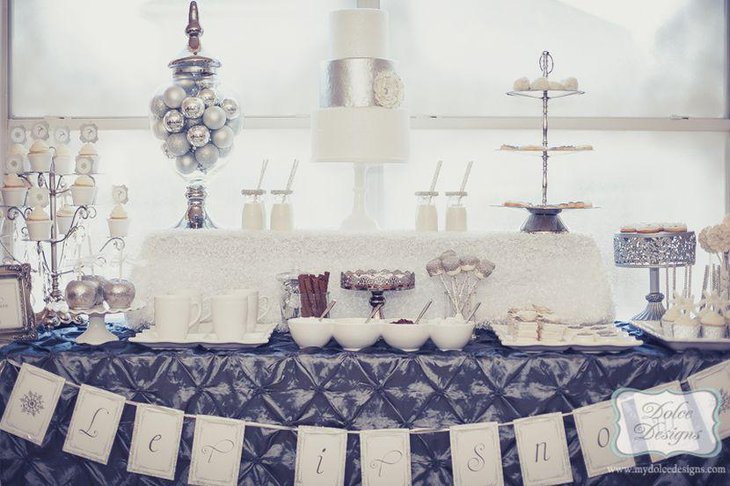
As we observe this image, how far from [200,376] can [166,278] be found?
0.48 m

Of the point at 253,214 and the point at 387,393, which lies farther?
the point at 253,214

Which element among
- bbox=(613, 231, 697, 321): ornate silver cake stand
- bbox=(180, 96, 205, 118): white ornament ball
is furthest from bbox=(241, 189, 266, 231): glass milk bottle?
bbox=(613, 231, 697, 321): ornate silver cake stand

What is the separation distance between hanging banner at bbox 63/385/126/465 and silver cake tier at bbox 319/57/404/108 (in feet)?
3.51

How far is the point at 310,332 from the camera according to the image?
7.13ft

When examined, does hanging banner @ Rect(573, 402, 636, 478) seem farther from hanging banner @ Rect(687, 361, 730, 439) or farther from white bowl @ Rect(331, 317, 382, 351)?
white bowl @ Rect(331, 317, 382, 351)

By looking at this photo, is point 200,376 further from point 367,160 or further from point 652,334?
point 652,334

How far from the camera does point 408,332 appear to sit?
2.13 m

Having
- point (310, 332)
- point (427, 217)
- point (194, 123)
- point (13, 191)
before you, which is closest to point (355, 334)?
point (310, 332)

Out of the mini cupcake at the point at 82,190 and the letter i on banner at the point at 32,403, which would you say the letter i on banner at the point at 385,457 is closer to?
the letter i on banner at the point at 32,403

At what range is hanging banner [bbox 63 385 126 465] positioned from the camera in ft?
6.87

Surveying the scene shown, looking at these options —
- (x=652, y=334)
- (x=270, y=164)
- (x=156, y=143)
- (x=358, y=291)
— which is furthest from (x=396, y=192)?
(x=652, y=334)

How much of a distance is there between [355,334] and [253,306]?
0.34 m

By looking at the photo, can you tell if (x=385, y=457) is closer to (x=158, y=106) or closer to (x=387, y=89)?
(x=387, y=89)

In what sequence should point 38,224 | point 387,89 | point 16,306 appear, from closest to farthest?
point 16,306 → point 38,224 → point 387,89
